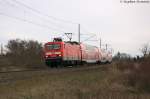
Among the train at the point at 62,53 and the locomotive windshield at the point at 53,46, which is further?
the locomotive windshield at the point at 53,46

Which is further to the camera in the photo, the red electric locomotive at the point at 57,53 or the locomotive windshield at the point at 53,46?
the locomotive windshield at the point at 53,46

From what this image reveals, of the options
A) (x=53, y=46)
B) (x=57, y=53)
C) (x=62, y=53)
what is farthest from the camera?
(x=53, y=46)

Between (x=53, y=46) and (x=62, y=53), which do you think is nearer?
(x=62, y=53)

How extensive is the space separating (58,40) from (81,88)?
25472 millimetres

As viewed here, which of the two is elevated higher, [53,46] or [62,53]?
[53,46]

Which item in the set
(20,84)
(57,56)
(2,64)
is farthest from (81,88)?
(2,64)

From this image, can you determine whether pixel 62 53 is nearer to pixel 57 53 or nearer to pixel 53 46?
pixel 57 53

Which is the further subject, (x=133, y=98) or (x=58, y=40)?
(x=58, y=40)

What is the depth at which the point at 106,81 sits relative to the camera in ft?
92.1

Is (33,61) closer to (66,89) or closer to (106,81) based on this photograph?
(106,81)

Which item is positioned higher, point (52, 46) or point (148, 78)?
point (52, 46)

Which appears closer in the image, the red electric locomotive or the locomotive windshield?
the red electric locomotive

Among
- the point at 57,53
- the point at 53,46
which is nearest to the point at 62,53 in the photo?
the point at 57,53

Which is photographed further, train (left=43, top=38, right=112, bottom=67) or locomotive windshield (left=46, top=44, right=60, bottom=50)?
locomotive windshield (left=46, top=44, right=60, bottom=50)
